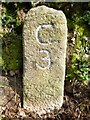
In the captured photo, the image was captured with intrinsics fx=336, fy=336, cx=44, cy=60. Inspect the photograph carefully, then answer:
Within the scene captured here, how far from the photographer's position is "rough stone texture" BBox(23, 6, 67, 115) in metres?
2.71

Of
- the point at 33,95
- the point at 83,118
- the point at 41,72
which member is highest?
the point at 41,72

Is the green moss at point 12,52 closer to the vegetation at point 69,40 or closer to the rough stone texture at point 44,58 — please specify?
the vegetation at point 69,40

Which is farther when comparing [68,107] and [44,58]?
[68,107]

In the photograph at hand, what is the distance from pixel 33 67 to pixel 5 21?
54 centimetres

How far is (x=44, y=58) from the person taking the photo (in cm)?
281

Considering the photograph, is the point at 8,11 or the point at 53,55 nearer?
the point at 53,55

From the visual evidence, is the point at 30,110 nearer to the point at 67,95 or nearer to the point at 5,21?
the point at 67,95

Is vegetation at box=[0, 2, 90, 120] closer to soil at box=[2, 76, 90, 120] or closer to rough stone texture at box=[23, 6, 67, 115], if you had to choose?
soil at box=[2, 76, 90, 120]

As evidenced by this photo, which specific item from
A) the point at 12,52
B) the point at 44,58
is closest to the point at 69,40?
the point at 44,58

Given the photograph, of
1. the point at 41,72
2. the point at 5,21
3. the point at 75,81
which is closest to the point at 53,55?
the point at 41,72

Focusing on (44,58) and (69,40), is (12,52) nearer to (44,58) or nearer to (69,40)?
(44,58)

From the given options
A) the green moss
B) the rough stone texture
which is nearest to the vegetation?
the green moss

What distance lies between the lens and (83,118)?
9.30 ft

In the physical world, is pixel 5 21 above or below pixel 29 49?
above
